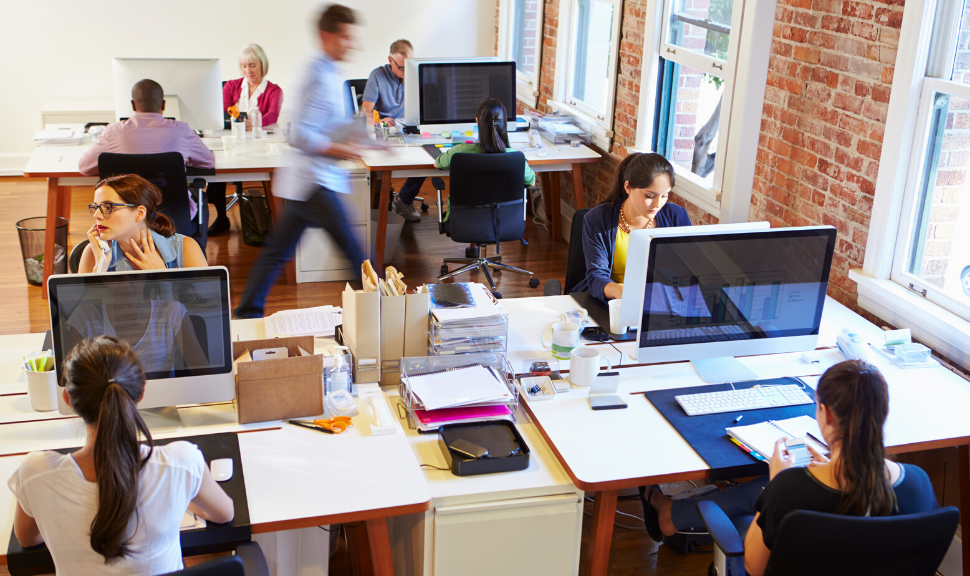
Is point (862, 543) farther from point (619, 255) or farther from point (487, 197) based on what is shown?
point (487, 197)

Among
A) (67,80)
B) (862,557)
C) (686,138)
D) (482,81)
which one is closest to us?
(862,557)

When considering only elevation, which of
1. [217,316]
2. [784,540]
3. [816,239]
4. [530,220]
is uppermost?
[816,239]

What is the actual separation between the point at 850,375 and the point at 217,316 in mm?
1517

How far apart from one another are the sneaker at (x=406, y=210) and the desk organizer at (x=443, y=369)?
383 cm

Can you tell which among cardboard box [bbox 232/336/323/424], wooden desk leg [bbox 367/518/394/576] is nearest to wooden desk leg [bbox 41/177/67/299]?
cardboard box [bbox 232/336/323/424]

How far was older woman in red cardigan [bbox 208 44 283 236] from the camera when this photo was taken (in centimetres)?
583

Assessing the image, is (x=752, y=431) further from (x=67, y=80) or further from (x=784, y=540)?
(x=67, y=80)

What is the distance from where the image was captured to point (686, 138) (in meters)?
4.56

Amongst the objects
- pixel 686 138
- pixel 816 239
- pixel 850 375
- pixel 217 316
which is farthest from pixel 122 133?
pixel 850 375

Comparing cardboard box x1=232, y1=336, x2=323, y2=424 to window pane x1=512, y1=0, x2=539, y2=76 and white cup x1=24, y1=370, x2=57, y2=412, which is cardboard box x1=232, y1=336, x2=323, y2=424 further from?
window pane x1=512, y1=0, x2=539, y2=76

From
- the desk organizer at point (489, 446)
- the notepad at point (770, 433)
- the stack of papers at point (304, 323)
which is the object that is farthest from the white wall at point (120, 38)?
the notepad at point (770, 433)

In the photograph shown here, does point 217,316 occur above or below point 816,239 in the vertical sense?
below

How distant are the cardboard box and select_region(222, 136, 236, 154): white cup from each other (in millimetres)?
3024

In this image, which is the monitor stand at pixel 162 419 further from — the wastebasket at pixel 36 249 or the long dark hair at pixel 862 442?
the wastebasket at pixel 36 249
